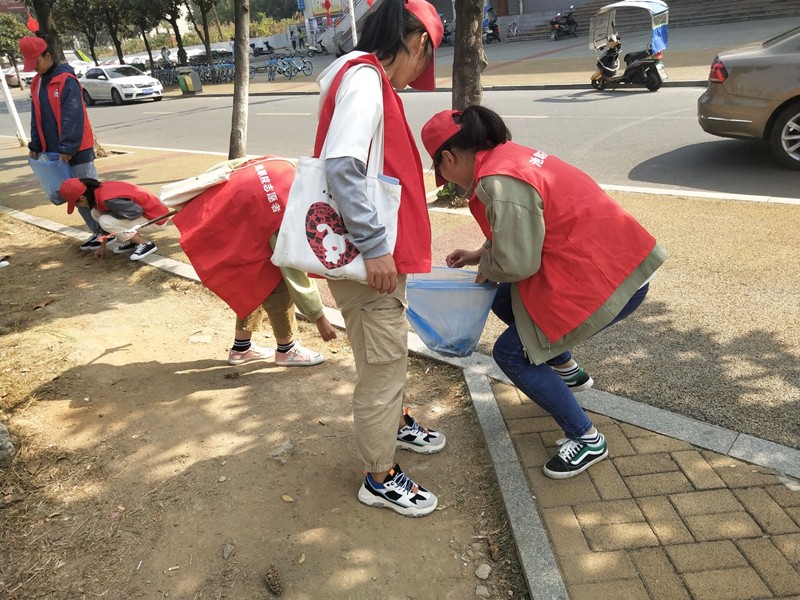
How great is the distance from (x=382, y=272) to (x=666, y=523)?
4.77 ft

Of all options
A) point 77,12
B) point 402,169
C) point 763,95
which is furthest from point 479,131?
point 77,12

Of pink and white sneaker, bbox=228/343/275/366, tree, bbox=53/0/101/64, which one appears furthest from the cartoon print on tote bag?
tree, bbox=53/0/101/64

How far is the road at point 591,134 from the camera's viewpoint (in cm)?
692

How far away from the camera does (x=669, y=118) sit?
985cm

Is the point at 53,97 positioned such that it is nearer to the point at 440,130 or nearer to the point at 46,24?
the point at 440,130

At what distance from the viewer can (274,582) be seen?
2.25 meters

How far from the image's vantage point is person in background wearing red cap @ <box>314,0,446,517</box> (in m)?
1.95

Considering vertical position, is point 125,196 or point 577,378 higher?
point 125,196

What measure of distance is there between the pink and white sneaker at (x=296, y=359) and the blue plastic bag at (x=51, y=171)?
3.39m

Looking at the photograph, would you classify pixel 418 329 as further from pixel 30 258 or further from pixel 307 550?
pixel 30 258

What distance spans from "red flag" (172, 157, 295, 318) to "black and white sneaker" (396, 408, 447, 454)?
110cm

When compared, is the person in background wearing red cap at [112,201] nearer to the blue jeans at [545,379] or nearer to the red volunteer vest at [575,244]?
the blue jeans at [545,379]

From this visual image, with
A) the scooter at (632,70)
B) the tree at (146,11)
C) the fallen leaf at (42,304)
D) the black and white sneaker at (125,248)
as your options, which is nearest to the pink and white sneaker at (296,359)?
the fallen leaf at (42,304)

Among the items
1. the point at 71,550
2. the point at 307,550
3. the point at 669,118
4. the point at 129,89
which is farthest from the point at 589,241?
the point at 129,89
